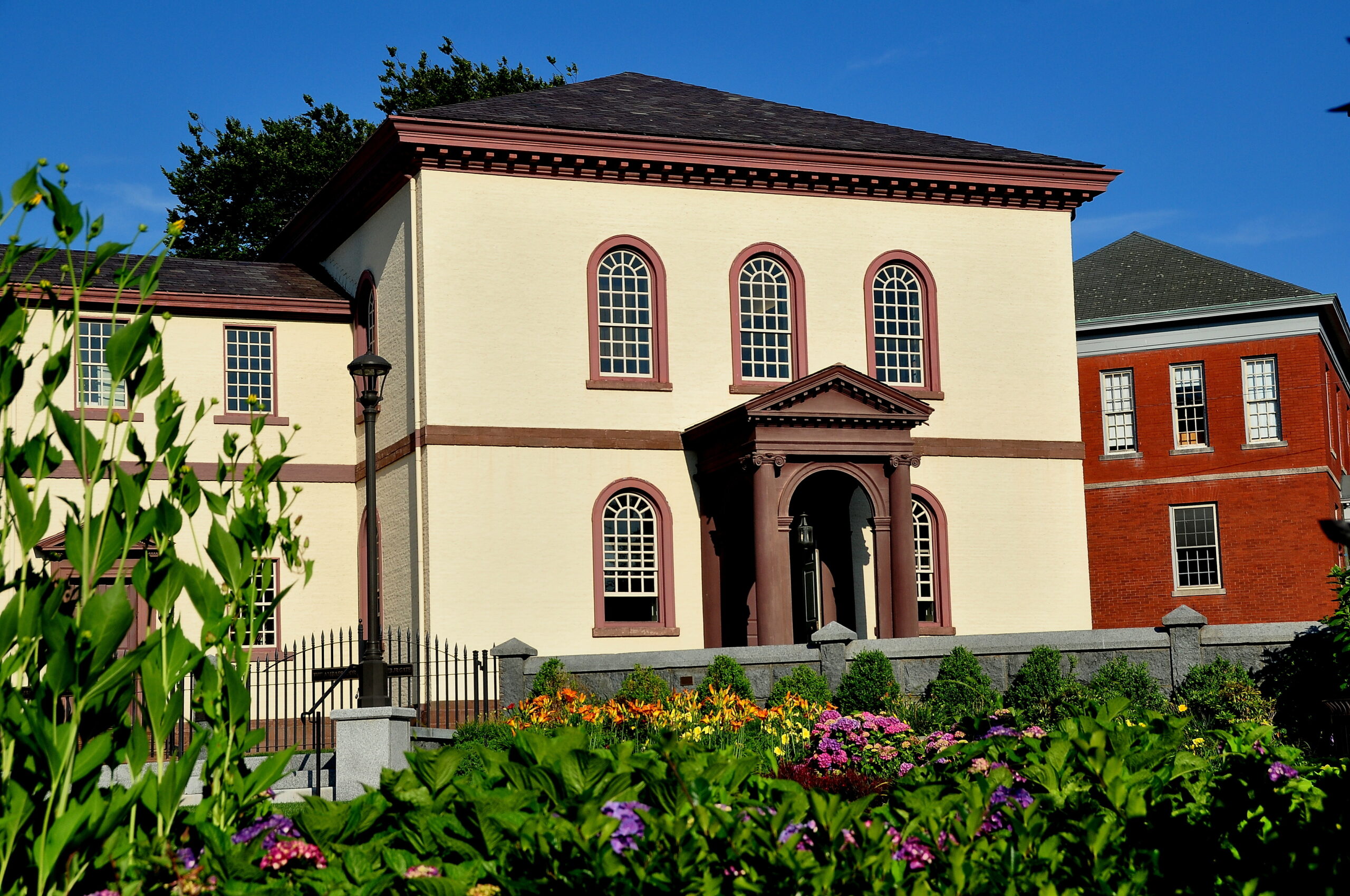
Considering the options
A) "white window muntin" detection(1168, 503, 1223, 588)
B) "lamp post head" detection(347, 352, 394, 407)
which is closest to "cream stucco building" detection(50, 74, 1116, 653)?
"lamp post head" detection(347, 352, 394, 407)

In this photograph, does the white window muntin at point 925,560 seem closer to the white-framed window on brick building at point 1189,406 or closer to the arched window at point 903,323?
the arched window at point 903,323

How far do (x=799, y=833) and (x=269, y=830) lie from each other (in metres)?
1.93

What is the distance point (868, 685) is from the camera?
19.3 m

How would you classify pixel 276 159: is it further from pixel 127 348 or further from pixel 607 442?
pixel 127 348

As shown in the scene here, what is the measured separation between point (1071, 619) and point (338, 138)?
114 ft

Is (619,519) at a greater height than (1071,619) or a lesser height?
greater

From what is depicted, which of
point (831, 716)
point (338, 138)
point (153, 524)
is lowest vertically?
point (831, 716)

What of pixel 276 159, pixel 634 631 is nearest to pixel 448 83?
pixel 276 159

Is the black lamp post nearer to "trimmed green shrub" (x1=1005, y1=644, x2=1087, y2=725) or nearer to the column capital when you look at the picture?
the column capital

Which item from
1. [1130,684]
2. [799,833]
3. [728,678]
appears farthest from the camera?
[728,678]

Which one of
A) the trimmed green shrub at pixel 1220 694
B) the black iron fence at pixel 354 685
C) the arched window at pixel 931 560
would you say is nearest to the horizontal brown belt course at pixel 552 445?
the arched window at pixel 931 560

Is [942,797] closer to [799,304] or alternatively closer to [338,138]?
[799,304]

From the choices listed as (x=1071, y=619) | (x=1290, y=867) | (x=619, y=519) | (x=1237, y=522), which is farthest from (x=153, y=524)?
(x=1237, y=522)

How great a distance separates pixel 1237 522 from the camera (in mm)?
33625
